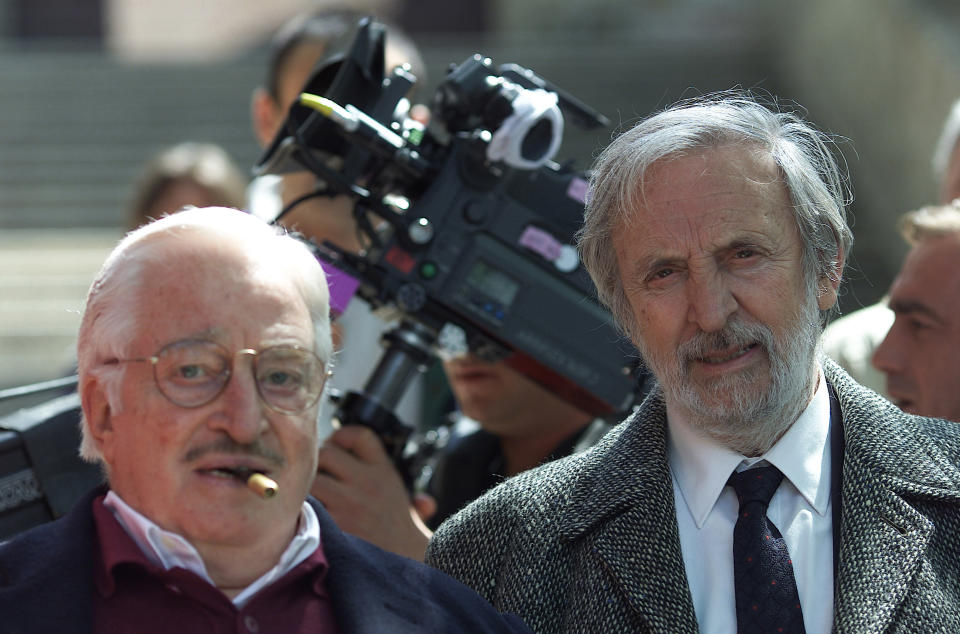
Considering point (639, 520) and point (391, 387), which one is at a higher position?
point (639, 520)

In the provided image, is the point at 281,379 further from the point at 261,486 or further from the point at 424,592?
the point at 424,592

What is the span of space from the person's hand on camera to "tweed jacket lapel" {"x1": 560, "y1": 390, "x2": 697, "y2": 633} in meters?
0.50

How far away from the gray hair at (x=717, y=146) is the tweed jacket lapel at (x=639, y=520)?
0.21 m

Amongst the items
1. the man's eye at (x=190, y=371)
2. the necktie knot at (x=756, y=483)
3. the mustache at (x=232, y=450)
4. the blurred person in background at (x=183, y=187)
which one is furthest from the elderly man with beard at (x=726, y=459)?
the blurred person in background at (x=183, y=187)

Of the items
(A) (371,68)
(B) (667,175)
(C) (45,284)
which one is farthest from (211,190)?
(C) (45,284)

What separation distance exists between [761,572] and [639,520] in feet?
0.76

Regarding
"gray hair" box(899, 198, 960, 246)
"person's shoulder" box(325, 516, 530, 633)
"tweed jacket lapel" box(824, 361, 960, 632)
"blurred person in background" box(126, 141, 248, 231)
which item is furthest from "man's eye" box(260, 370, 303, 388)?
"blurred person in background" box(126, 141, 248, 231)

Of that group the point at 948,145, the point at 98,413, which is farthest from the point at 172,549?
the point at 948,145

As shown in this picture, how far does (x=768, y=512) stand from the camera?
2.51 meters

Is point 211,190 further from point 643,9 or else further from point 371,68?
point 643,9

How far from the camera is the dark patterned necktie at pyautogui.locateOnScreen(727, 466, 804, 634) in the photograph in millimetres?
2373

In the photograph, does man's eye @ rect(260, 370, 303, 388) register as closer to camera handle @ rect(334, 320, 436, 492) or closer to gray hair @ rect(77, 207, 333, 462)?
gray hair @ rect(77, 207, 333, 462)

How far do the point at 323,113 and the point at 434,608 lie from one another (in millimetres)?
1131

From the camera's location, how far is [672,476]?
8.68 ft
